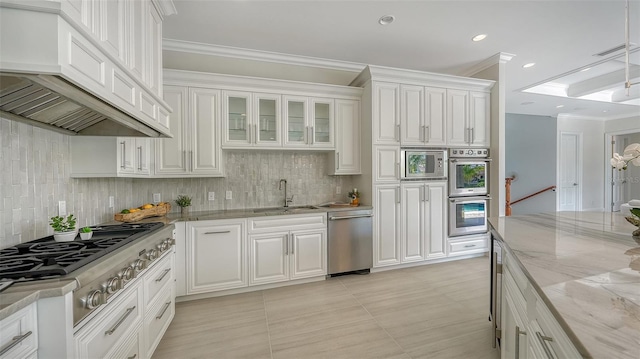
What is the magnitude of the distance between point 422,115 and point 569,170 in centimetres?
623

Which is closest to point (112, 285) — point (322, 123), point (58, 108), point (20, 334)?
point (20, 334)

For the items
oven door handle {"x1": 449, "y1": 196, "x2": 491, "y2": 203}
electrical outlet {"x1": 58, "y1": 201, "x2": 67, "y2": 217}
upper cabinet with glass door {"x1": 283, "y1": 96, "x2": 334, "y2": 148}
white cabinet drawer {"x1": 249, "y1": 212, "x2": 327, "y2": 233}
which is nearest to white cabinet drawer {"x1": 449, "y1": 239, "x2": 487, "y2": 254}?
oven door handle {"x1": 449, "y1": 196, "x2": 491, "y2": 203}

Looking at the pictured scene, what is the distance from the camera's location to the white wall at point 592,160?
7.02 metres

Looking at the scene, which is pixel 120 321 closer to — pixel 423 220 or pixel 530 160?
pixel 423 220

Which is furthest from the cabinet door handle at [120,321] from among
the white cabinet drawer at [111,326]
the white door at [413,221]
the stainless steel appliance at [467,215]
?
the stainless steel appliance at [467,215]

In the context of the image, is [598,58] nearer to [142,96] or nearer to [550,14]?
[550,14]

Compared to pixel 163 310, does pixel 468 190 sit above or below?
above

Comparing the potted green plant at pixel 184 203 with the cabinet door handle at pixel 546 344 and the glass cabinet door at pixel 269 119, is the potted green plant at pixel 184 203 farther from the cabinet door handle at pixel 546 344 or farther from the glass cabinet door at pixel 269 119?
the cabinet door handle at pixel 546 344

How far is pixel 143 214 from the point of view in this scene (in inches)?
97.1

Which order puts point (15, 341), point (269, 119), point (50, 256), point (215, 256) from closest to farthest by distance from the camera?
point (15, 341), point (50, 256), point (215, 256), point (269, 119)

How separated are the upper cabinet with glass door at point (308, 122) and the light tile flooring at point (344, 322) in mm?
1764

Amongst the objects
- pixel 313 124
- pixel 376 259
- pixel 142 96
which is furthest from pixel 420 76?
pixel 142 96

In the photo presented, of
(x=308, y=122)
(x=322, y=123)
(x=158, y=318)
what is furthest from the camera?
(x=322, y=123)

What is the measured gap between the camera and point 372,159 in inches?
133
